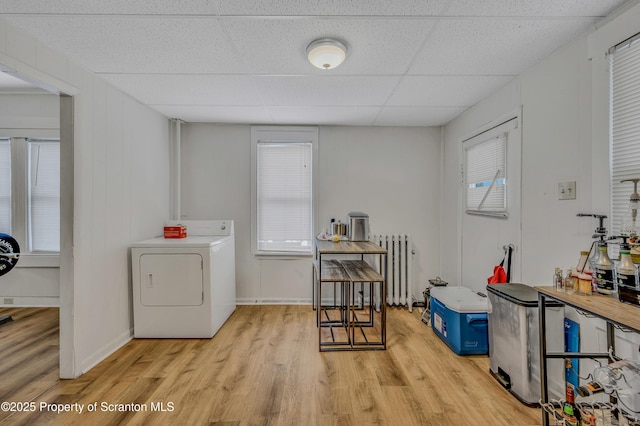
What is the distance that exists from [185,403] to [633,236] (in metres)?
2.62

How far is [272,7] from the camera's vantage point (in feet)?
4.98

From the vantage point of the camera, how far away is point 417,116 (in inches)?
131

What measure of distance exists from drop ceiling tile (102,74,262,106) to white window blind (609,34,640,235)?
2371 millimetres

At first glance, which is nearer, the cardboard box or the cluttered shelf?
the cluttered shelf

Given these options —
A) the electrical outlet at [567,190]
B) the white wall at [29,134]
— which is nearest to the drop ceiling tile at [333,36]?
the electrical outlet at [567,190]

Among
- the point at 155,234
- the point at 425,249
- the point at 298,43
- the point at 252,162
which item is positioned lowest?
the point at 425,249

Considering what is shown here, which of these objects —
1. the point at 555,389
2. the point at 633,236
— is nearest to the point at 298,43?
the point at 633,236

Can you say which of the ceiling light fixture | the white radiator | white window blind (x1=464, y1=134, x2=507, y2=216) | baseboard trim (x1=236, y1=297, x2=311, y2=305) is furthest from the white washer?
white window blind (x1=464, y1=134, x2=507, y2=216)

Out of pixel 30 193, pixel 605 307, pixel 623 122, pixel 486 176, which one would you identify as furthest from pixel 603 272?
pixel 30 193

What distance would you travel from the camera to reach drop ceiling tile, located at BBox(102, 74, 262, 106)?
2336 mm

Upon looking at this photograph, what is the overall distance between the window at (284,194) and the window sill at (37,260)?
2419 millimetres

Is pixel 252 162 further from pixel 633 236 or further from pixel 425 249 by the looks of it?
pixel 633 236

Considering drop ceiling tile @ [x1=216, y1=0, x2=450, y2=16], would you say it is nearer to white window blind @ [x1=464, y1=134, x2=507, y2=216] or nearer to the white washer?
white window blind @ [x1=464, y1=134, x2=507, y2=216]

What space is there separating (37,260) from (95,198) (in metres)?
2.09
